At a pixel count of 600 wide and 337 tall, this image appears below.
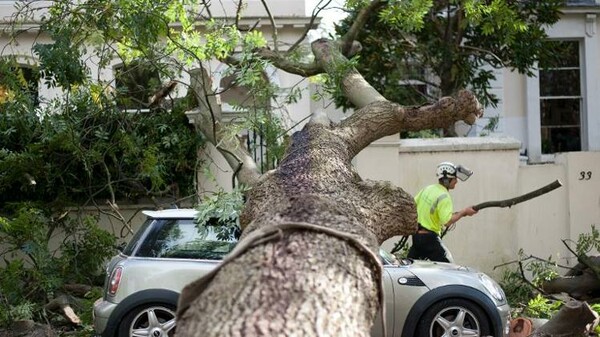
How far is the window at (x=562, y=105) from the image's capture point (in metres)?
17.8

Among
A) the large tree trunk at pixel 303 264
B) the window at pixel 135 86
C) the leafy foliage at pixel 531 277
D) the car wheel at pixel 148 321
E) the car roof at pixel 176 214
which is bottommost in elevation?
the leafy foliage at pixel 531 277

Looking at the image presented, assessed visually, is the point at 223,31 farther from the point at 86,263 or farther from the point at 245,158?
the point at 86,263

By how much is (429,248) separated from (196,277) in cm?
298

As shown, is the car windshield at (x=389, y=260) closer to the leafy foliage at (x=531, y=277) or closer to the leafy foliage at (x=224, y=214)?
the leafy foliage at (x=224, y=214)

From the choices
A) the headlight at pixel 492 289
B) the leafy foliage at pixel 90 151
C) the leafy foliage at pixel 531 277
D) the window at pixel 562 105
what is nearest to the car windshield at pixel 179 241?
the headlight at pixel 492 289

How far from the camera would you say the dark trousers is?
9.91 m

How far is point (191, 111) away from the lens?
11.7 m

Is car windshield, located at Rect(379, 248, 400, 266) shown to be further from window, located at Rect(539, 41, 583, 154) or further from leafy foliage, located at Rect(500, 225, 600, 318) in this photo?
window, located at Rect(539, 41, 583, 154)

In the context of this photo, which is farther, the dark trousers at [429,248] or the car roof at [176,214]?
the dark trousers at [429,248]

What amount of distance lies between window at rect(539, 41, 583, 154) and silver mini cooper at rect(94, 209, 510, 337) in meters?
10.0

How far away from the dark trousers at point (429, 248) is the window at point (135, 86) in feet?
11.5

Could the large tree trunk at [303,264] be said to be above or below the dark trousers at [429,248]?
above

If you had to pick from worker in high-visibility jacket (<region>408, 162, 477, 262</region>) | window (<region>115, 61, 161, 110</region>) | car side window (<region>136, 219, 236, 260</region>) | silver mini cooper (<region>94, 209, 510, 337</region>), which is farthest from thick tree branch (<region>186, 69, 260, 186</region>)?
worker in high-visibility jacket (<region>408, 162, 477, 262</region>)

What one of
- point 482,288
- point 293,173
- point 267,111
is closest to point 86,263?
point 267,111
